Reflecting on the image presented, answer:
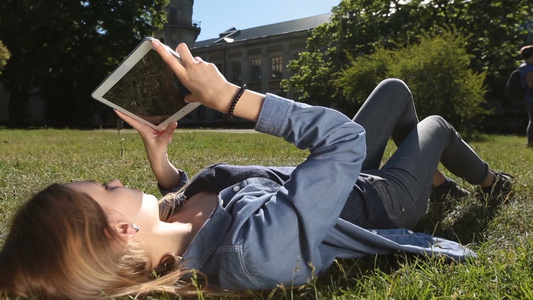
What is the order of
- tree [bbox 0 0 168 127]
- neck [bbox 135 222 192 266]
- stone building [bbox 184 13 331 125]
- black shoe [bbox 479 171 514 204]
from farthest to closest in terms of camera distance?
stone building [bbox 184 13 331 125], tree [bbox 0 0 168 127], black shoe [bbox 479 171 514 204], neck [bbox 135 222 192 266]

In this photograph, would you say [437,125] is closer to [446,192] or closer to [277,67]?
[446,192]

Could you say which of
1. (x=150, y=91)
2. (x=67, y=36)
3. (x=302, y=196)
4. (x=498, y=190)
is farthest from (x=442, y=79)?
(x=67, y=36)

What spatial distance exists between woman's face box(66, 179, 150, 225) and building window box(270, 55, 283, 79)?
48030 mm

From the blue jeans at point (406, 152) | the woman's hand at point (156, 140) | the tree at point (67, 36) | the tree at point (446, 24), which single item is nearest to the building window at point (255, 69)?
the tree at point (446, 24)

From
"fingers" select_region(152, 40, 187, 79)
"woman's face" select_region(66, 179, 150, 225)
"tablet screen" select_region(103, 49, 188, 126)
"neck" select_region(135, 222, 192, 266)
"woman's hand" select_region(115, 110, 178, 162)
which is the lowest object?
"neck" select_region(135, 222, 192, 266)

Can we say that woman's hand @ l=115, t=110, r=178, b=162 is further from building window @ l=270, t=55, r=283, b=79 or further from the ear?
building window @ l=270, t=55, r=283, b=79

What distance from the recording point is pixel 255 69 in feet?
170

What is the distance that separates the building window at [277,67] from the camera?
4971 centimetres

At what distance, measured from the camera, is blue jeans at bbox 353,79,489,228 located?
249 centimetres

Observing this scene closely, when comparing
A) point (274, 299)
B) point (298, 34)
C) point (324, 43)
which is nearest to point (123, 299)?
point (274, 299)

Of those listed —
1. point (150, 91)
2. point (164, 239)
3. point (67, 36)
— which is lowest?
point (164, 239)

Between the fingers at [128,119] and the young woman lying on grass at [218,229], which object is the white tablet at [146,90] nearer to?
the fingers at [128,119]

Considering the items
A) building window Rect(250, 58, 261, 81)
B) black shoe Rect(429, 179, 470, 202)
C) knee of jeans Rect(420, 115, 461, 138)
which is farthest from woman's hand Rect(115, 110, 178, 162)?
building window Rect(250, 58, 261, 81)

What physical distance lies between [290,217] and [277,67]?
48739mm
